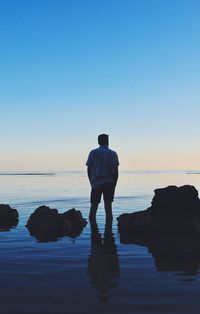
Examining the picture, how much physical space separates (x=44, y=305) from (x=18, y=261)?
2808 millimetres

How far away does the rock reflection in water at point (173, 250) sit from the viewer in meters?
7.13

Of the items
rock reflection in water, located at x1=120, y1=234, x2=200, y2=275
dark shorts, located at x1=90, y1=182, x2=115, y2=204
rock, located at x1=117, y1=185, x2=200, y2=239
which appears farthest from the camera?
dark shorts, located at x1=90, y1=182, x2=115, y2=204

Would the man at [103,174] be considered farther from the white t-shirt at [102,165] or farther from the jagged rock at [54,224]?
the jagged rock at [54,224]

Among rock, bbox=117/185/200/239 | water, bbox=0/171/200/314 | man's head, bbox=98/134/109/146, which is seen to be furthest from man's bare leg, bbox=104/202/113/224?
water, bbox=0/171/200/314

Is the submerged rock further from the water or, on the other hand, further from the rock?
the water

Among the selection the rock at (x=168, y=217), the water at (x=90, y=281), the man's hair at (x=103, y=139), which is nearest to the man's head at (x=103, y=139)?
the man's hair at (x=103, y=139)

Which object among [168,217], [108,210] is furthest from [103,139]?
[168,217]

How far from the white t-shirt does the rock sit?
1.28m

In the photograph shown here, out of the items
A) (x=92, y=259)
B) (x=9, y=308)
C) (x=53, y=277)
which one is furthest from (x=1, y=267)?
(x=9, y=308)

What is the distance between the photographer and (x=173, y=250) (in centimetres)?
877

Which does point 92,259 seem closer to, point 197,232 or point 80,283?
point 80,283

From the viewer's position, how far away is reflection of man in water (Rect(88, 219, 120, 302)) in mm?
5777

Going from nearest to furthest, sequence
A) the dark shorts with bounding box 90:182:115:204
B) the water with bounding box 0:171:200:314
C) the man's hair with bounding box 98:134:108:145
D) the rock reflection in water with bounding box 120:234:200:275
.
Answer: the water with bounding box 0:171:200:314
the rock reflection in water with bounding box 120:234:200:275
the dark shorts with bounding box 90:182:115:204
the man's hair with bounding box 98:134:108:145

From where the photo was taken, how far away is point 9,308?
4.80 metres
